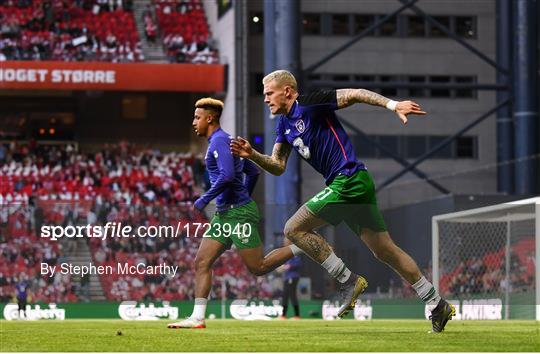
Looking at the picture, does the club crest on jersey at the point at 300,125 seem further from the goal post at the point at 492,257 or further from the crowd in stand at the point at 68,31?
the crowd in stand at the point at 68,31

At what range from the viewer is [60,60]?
164ft

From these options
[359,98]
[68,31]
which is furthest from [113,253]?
[68,31]

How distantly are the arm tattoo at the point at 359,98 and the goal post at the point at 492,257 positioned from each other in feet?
37.1

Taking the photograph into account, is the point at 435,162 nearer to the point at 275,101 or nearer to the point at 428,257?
the point at 428,257

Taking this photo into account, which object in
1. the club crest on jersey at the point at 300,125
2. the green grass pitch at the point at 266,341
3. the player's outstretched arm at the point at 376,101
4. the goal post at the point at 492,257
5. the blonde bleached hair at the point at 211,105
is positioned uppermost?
the blonde bleached hair at the point at 211,105

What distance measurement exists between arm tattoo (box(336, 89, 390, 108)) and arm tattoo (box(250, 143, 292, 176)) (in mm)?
774

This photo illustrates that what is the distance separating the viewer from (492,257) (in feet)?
84.0

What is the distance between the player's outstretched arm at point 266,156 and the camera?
11688 millimetres

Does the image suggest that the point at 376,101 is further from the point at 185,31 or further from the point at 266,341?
the point at 185,31

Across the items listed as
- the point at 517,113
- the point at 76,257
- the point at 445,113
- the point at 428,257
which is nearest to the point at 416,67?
the point at 445,113

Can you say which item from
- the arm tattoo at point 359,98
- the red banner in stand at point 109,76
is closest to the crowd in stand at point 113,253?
the arm tattoo at point 359,98

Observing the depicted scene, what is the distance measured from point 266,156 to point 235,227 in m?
2.22

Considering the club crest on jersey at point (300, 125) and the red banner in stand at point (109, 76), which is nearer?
the club crest on jersey at point (300, 125)

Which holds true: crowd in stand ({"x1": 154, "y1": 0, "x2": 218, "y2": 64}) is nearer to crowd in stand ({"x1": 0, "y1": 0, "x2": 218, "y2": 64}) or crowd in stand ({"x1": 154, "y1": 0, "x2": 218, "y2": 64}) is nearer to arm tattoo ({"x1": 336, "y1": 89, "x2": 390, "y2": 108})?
crowd in stand ({"x1": 0, "y1": 0, "x2": 218, "y2": 64})
